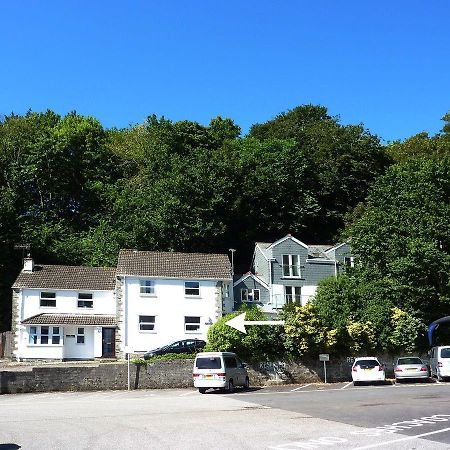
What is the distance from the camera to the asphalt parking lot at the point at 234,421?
1271 centimetres

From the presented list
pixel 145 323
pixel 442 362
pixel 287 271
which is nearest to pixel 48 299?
pixel 145 323

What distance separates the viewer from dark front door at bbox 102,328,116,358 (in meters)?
45.5

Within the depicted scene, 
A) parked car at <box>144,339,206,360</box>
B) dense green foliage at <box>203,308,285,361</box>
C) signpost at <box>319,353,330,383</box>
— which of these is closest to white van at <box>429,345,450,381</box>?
signpost at <box>319,353,330,383</box>

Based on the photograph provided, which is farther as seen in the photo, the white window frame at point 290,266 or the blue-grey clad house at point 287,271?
the white window frame at point 290,266

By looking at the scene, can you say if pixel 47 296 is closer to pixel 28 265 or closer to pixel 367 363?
pixel 28 265

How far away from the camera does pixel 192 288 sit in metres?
46.5

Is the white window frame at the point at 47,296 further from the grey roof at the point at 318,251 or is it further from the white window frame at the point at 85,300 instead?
the grey roof at the point at 318,251

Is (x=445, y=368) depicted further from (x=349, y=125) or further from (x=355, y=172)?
(x=349, y=125)

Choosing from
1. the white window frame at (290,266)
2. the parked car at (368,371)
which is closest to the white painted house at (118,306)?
the white window frame at (290,266)

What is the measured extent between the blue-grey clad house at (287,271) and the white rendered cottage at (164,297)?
6.83 metres

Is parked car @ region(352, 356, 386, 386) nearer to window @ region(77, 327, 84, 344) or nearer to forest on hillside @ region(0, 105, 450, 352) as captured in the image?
forest on hillside @ region(0, 105, 450, 352)

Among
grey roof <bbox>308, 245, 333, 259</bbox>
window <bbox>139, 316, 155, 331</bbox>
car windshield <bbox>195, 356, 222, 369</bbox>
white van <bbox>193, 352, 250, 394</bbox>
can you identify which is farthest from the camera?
grey roof <bbox>308, 245, 333, 259</bbox>

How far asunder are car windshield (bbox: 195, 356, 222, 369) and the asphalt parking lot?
145 cm

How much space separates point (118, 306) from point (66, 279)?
5471 mm
